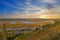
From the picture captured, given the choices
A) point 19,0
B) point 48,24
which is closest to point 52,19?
point 48,24

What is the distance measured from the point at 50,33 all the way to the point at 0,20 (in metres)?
0.64

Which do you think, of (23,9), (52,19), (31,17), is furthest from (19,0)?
(52,19)

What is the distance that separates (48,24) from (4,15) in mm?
569

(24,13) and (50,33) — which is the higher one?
(24,13)

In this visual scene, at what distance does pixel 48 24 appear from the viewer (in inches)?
69.2

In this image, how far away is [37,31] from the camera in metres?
1.74

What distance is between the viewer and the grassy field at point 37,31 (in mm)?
1697

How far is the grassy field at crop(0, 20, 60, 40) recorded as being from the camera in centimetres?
170

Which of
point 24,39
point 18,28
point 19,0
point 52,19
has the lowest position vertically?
point 24,39

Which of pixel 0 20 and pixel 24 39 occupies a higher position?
pixel 0 20

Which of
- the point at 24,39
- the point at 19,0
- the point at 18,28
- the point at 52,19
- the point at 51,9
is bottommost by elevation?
the point at 24,39

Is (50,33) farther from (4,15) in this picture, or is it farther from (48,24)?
(4,15)

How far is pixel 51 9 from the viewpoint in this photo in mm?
1773

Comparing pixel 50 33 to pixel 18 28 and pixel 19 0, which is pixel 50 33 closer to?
pixel 18 28
